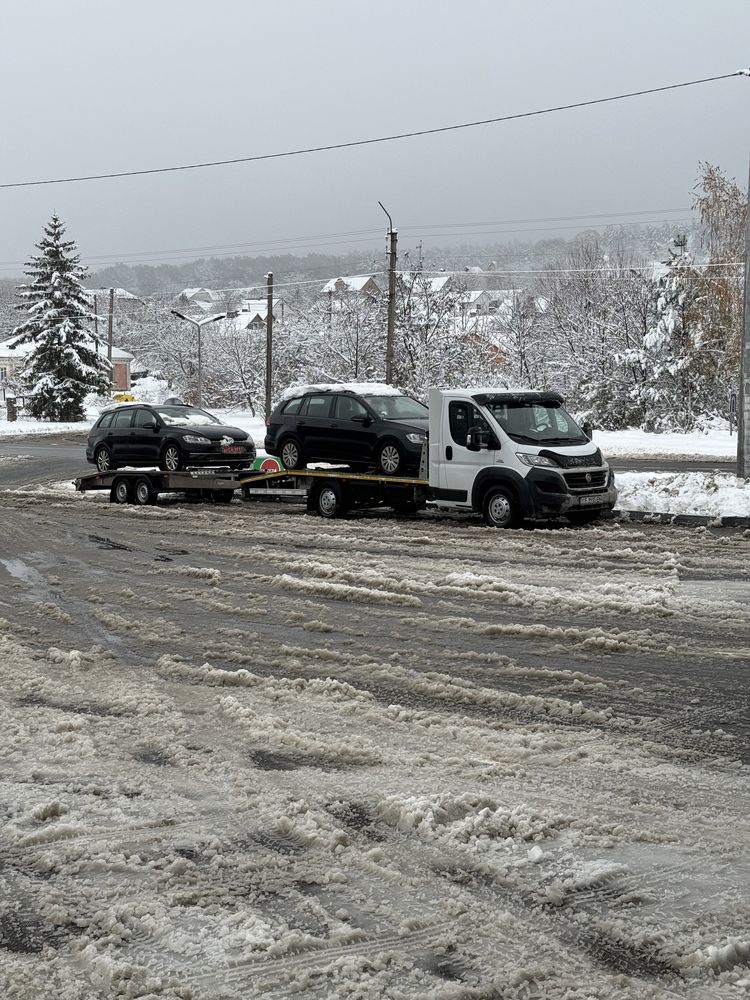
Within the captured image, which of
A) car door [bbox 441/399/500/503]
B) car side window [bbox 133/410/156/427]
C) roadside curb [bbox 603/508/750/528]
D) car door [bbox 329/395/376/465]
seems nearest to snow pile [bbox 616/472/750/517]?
roadside curb [bbox 603/508/750/528]

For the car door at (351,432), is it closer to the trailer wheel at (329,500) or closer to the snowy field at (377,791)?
the trailer wheel at (329,500)

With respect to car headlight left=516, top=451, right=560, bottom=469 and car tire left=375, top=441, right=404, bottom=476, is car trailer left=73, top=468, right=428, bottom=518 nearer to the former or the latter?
car tire left=375, top=441, right=404, bottom=476

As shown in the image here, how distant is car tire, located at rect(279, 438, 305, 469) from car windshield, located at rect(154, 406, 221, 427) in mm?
2935

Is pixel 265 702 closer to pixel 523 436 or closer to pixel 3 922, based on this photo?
pixel 3 922

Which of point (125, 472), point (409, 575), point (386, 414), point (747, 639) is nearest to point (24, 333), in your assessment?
point (125, 472)

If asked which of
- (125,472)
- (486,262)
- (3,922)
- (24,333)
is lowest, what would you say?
(3,922)

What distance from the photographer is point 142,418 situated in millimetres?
21094

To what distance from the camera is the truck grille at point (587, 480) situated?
49.6 ft

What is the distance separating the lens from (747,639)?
336 inches

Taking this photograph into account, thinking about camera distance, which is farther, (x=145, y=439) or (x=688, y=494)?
(x=145, y=439)

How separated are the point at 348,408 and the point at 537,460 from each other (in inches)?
151

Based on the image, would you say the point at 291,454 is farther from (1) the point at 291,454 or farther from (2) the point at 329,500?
(2) the point at 329,500

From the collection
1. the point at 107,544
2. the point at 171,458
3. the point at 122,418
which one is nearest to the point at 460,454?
the point at 107,544

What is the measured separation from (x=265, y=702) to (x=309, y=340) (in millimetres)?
65547
